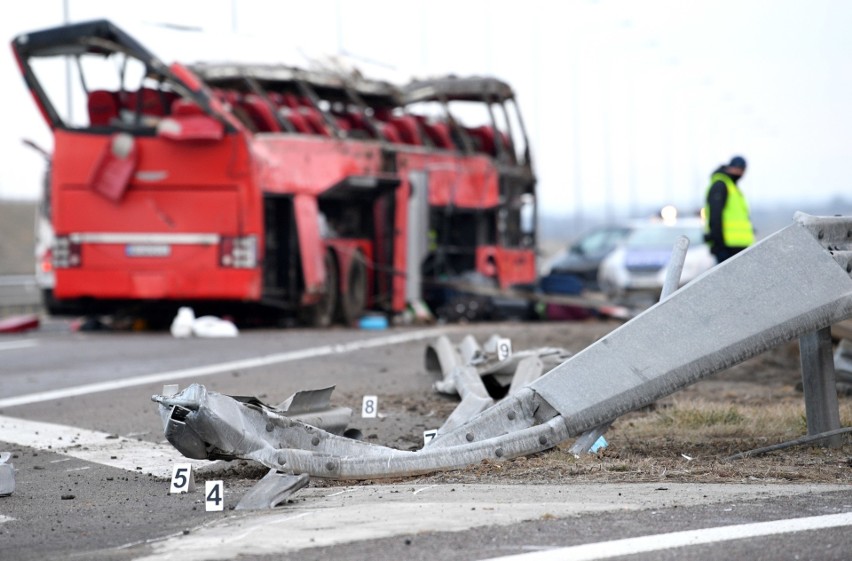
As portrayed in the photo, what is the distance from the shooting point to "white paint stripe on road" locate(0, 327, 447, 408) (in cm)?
1123

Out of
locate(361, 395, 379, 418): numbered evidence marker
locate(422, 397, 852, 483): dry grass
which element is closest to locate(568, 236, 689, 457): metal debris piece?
locate(422, 397, 852, 483): dry grass

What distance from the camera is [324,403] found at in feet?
24.1

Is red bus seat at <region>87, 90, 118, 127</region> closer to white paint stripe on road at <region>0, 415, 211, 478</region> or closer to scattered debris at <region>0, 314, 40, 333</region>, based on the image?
scattered debris at <region>0, 314, 40, 333</region>

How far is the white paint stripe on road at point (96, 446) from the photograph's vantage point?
7461mm

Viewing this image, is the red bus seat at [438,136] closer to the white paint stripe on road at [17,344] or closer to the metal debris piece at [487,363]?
the white paint stripe on road at [17,344]

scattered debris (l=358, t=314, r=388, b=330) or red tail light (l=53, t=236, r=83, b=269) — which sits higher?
red tail light (l=53, t=236, r=83, b=269)

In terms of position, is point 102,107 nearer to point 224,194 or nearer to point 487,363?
point 224,194

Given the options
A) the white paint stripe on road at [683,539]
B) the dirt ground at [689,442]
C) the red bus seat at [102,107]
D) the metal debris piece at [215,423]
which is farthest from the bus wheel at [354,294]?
the white paint stripe on road at [683,539]

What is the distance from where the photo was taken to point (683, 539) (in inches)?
197

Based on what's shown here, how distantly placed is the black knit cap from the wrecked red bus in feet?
19.8

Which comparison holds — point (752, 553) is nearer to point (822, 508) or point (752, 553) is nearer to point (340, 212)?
point (822, 508)

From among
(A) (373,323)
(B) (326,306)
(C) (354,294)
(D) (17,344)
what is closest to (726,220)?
(A) (373,323)

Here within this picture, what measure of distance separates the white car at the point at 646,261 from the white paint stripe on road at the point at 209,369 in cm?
866

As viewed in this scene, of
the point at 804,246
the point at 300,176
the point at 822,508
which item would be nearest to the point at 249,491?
the point at 822,508
